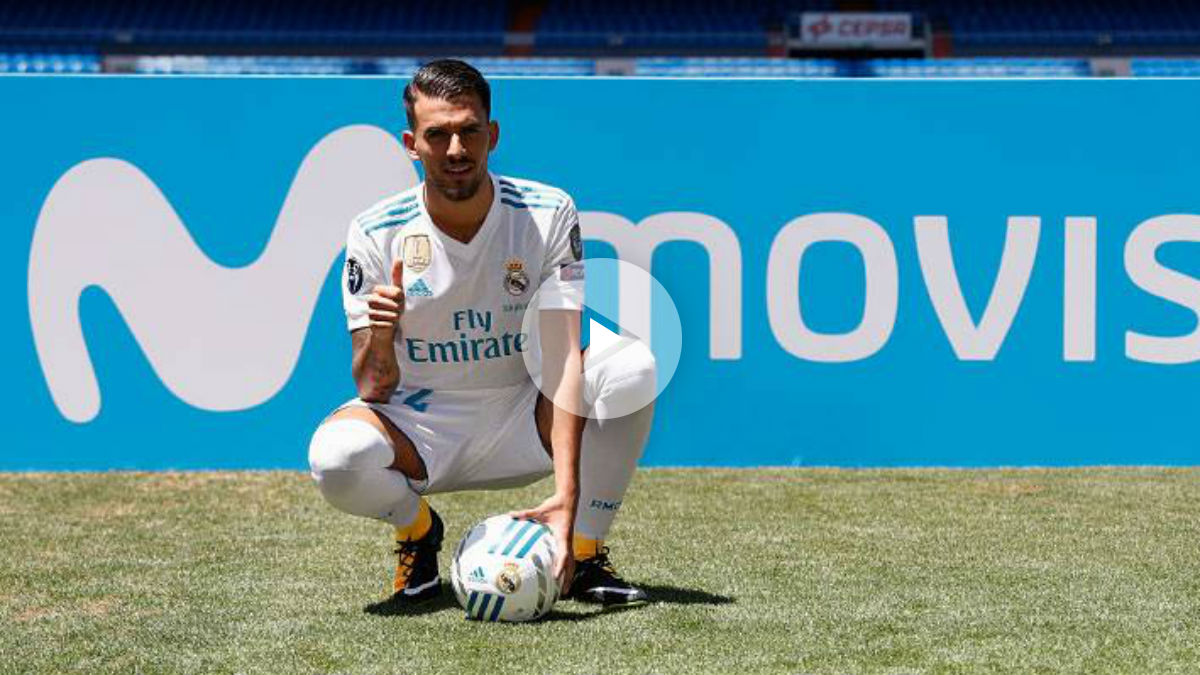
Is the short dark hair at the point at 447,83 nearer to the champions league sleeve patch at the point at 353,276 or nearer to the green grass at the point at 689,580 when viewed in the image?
the champions league sleeve patch at the point at 353,276

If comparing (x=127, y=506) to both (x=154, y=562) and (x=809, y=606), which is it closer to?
(x=154, y=562)

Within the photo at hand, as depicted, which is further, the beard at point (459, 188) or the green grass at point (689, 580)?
the beard at point (459, 188)

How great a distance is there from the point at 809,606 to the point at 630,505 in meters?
1.71

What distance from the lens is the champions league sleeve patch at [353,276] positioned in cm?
352

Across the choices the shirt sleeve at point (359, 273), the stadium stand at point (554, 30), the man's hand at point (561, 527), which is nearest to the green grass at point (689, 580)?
the man's hand at point (561, 527)

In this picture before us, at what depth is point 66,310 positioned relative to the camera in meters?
6.00

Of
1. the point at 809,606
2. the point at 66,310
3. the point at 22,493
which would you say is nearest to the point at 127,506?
the point at 22,493

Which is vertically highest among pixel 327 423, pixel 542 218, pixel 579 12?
pixel 579 12

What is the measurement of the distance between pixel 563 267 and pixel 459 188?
314 millimetres

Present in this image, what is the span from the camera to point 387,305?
3316 millimetres

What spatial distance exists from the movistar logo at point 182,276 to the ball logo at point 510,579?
296 cm

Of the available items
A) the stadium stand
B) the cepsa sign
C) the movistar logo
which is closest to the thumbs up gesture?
the movistar logo

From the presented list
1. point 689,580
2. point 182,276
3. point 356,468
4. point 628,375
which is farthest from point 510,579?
point 182,276

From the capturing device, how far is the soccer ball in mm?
3277
